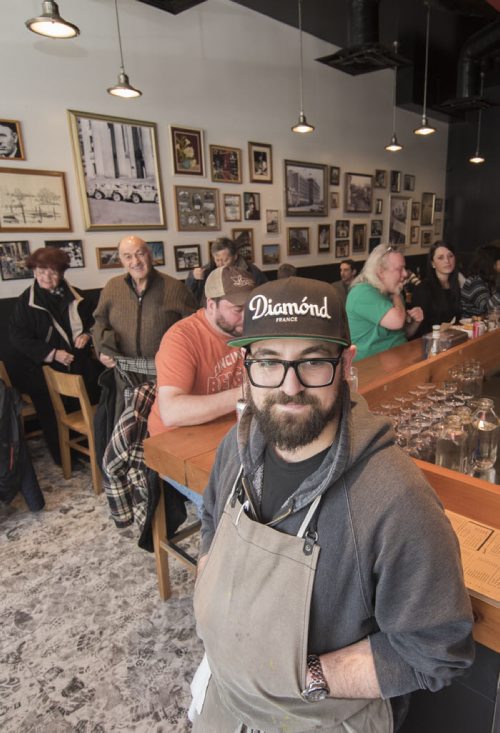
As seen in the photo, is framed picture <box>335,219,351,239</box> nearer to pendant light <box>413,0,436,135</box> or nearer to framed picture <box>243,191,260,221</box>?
pendant light <box>413,0,436,135</box>

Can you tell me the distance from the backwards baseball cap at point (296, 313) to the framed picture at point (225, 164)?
4623 mm

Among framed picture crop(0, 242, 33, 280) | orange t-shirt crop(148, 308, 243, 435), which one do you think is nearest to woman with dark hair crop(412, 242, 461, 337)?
orange t-shirt crop(148, 308, 243, 435)

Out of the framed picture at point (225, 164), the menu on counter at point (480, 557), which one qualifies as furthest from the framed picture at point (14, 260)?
the menu on counter at point (480, 557)

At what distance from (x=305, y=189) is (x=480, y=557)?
6.04 metres

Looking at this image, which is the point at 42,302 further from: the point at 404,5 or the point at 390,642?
the point at 404,5

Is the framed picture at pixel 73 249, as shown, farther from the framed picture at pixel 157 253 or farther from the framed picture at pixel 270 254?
the framed picture at pixel 270 254

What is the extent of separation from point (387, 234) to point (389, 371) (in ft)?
21.6

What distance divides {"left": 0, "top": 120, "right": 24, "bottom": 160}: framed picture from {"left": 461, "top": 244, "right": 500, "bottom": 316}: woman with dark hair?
3.92 m

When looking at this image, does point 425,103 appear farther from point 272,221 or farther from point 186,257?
point 186,257

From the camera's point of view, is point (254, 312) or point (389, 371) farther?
point (389, 371)

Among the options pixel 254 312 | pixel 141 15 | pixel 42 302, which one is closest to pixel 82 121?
pixel 141 15

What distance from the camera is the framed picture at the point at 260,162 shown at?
18.2 feet

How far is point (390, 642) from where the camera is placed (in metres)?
0.88

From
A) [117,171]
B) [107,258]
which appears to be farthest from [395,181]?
[107,258]
